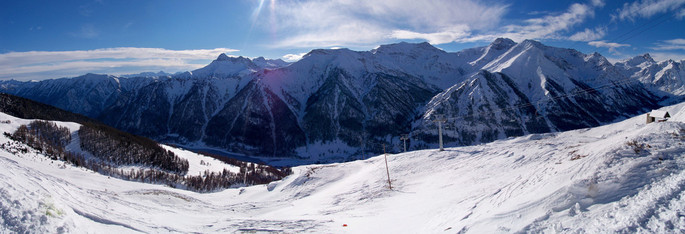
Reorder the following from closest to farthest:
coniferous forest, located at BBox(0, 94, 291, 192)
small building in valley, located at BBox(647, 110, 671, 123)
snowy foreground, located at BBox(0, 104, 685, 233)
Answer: snowy foreground, located at BBox(0, 104, 685, 233) → small building in valley, located at BBox(647, 110, 671, 123) → coniferous forest, located at BBox(0, 94, 291, 192)

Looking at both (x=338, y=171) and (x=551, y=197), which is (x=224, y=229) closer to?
(x=551, y=197)

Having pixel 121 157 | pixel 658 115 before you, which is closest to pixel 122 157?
pixel 121 157

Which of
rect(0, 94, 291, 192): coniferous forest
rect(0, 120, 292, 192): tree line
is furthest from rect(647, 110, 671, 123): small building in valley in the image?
rect(0, 120, 292, 192): tree line

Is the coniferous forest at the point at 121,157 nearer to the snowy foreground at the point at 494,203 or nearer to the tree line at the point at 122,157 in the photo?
the tree line at the point at 122,157

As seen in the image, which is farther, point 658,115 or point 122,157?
point 122,157

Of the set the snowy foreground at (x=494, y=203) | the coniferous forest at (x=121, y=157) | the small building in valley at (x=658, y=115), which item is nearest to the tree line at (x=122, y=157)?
the coniferous forest at (x=121, y=157)

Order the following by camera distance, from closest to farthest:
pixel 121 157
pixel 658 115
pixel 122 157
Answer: pixel 658 115 → pixel 121 157 → pixel 122 157

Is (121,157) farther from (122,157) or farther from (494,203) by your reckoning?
(494,203)

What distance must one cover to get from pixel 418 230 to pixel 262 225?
9.67 meters

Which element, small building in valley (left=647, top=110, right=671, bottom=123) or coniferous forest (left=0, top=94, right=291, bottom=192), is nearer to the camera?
small building in valley (left=647, top=110, right=671, bottom=123)

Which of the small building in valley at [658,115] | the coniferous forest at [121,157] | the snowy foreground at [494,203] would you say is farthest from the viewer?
the coniferous forest at [121,157]

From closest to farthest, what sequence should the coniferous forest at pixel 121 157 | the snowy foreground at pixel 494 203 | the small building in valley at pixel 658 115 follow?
the snowy foreground at pixel 494 203, the small building in valley at pixel 658 115, the coniferous forest at pixel 121 157

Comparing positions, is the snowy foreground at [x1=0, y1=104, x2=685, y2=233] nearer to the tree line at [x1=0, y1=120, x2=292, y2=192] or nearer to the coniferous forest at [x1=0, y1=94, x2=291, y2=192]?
the coniferous forest at [x1=0, y1=94, x2=291, y2=192]

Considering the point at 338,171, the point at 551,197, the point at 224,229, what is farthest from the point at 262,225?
the point at 338,171
